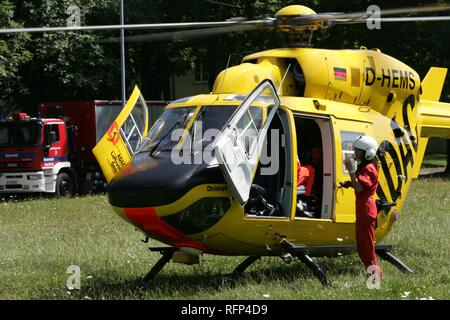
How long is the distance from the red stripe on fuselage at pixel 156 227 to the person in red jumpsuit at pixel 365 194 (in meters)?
1.94

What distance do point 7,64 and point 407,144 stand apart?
61.0ft

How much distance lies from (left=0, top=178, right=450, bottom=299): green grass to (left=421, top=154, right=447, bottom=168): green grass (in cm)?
2674

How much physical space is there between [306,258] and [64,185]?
17907 mm

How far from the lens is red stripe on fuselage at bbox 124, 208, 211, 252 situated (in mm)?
8758

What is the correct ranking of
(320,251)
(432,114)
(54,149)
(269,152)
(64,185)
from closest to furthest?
(269,152), (320,251), (432,114), (54,149), (64,185)

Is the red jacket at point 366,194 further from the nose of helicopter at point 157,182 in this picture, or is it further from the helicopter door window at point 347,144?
the nose of helicopter at point 157,182

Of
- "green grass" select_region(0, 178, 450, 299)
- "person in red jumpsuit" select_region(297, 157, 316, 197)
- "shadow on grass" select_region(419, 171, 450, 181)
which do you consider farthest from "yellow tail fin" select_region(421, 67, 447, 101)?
"shadow on grass" select_region(419, 171, 450, 181)

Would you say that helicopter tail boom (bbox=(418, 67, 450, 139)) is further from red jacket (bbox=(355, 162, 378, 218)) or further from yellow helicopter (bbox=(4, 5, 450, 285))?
red jacket (bbox=(355, 162, 378, 218))

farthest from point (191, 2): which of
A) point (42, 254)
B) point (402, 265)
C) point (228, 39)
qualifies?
point (402, 265)

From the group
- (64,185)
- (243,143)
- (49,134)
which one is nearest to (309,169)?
(243,143)

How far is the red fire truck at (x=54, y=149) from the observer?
25.3 metres

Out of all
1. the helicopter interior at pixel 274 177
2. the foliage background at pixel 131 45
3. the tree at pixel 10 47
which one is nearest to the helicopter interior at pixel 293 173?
the helicopter interior at pixel 274 177

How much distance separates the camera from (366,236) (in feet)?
31.4

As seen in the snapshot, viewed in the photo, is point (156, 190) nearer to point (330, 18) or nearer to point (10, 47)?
point (330, 18)
